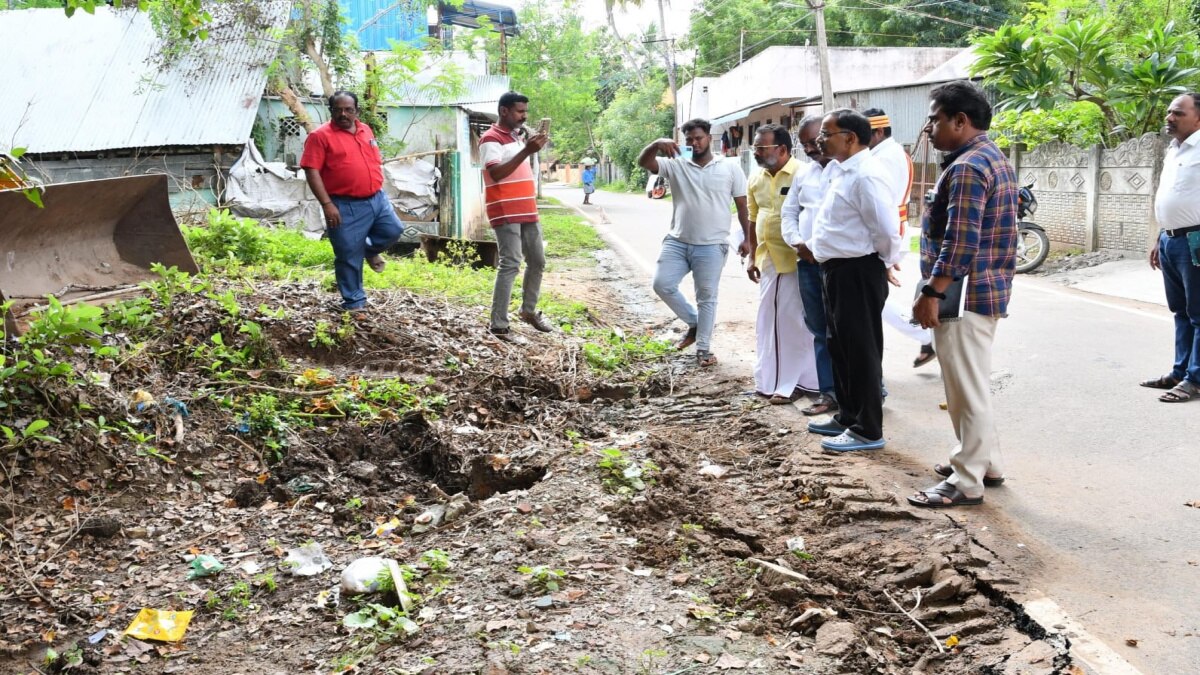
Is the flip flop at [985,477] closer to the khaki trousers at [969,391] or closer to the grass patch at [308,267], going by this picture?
the khaki trousers at [969,391]

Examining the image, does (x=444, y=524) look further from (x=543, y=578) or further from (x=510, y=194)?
(x=510, y=194)

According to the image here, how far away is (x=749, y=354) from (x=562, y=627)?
4.96 metres

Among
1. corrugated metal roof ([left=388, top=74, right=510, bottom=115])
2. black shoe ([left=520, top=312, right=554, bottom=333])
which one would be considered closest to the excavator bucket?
black shoe ([left=520, top=312, right=554, bottom=333])

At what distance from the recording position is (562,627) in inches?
132

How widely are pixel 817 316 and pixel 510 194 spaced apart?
8.25 ft

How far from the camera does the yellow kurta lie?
634 cm

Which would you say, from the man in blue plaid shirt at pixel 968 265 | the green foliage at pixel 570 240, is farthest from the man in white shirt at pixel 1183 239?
the green foliage at pixel 570 240

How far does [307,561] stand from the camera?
13.5 feet

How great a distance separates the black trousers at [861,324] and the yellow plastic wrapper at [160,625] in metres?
3.41

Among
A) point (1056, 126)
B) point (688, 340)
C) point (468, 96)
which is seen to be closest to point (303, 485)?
point (688, 340)

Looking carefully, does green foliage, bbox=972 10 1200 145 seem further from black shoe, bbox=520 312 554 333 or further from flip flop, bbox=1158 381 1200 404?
black shoe, bbox=520 312 554 333

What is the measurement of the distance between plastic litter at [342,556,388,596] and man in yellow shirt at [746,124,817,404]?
3.30m

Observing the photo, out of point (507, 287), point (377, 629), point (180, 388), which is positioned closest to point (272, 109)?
point (507, 287)

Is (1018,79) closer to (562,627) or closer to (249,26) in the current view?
(249,26)
